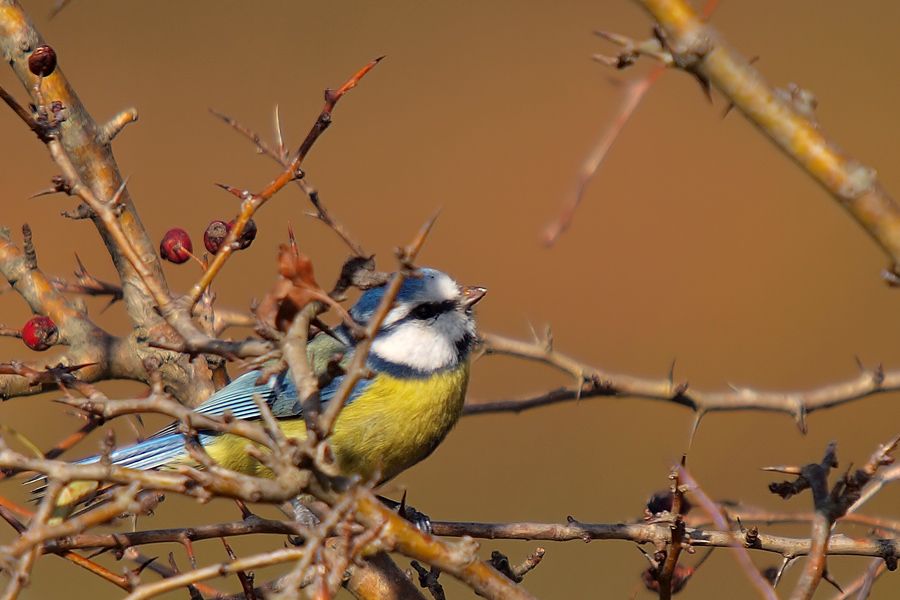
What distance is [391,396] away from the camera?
2457mm

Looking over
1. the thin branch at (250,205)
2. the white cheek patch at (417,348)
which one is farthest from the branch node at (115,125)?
the white cheek patch at (417,348)

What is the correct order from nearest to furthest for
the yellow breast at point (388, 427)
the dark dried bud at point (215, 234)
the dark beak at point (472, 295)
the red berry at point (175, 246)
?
the dark dried bud at point (215, 234), the red berry at point (175, 246), the yellow breast at point (388, 427), the dark beak at point (472, 295)

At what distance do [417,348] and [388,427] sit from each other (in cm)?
22

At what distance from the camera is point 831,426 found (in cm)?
543

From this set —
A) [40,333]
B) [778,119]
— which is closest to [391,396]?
[40,333]

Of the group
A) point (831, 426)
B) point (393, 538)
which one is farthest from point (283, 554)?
point (831, 426)

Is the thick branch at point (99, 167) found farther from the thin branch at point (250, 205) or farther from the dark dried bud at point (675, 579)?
the dark dried bud at point (675, 579)

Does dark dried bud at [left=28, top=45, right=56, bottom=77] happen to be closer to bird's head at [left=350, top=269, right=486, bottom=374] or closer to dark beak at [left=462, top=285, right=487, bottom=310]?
bird's head at [left=350, top=269, right=486, bottom=374]

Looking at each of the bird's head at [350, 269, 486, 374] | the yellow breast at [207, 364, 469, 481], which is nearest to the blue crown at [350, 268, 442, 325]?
the bird's head at [350, 269, 486, 374]

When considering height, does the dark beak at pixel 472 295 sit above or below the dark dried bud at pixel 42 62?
above

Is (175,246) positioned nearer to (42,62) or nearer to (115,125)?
(115,125)

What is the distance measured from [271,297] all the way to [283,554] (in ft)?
0.97

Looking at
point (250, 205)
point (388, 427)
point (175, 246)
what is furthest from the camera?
point (388, 427)

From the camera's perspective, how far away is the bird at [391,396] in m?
2.39
